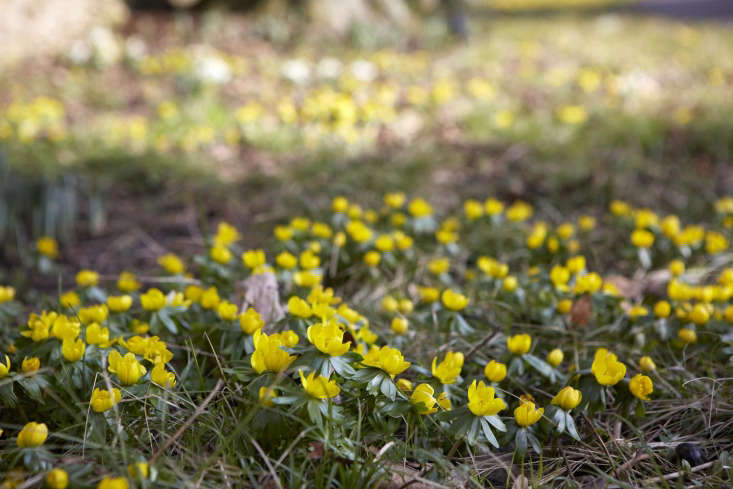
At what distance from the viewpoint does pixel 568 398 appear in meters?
1.41

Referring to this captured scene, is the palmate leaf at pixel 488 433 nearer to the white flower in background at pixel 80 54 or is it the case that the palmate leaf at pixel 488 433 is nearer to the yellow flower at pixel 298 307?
the yellow flower at pixel 298 307

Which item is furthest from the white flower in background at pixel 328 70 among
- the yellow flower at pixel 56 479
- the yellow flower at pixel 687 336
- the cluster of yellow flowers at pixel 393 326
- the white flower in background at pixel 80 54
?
the yellow flower at pixel 56 479

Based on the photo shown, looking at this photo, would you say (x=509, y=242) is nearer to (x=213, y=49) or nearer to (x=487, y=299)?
(x=487, y=299)

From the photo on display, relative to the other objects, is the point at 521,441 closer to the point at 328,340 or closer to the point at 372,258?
the point at 328,340

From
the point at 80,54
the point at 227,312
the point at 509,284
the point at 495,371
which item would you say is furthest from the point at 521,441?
the point at 80,54

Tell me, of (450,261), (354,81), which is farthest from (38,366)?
(354,81)

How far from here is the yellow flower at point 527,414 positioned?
138 cm

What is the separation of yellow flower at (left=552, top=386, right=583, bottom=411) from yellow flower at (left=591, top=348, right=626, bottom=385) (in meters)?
0.08

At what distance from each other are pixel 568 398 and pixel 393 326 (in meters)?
0.54

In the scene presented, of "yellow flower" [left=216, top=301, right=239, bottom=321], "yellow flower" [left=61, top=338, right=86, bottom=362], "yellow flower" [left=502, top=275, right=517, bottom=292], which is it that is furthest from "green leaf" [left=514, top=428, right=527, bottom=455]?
"yellow flower" [left=61, top=338, right=86, bottom=362]

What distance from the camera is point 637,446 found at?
149cm

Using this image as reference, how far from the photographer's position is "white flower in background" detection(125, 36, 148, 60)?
18.1 ft

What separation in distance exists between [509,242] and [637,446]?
1.44m

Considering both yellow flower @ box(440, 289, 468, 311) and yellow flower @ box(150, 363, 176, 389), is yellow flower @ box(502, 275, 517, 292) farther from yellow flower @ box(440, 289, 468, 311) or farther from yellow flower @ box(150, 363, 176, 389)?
yellow flower @ box(150, 363, 176, 389)
